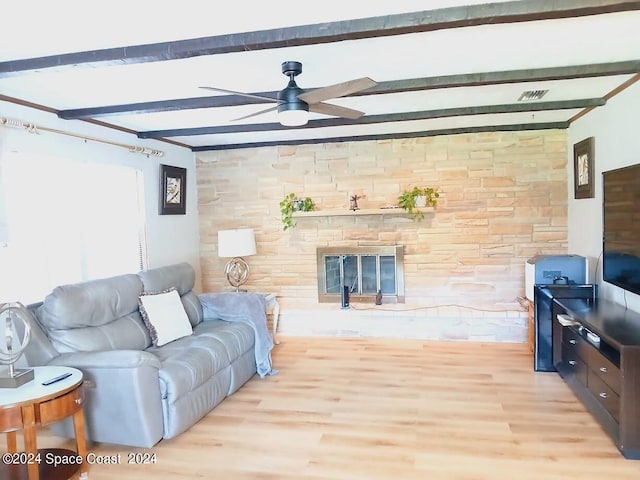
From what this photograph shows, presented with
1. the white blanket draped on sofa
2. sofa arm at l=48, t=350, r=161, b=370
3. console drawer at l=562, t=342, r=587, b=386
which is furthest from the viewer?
the white blanket draped on sofa

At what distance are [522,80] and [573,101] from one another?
1.16 meters

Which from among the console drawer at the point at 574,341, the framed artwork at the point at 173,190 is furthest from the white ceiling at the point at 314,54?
the console drawer at the point at 574,341

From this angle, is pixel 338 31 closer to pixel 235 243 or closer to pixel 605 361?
pixel 605 361

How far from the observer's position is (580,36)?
248 centimetres

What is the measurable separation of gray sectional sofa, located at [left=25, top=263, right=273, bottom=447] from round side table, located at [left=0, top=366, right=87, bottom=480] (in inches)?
9.2

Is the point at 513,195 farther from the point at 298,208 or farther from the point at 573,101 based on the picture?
the point at 298,208

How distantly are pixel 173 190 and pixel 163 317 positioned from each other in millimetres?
1981

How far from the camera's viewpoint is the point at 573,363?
3.42 m

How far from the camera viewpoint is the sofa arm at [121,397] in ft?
9.09

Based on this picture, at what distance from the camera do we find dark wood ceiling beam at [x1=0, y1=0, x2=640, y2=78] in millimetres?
1944

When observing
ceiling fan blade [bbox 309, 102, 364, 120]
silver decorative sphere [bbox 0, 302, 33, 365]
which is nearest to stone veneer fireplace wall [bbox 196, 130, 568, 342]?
ceiling fan blade [bbox 309, 102, 364, 120]

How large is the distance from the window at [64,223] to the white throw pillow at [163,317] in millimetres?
770

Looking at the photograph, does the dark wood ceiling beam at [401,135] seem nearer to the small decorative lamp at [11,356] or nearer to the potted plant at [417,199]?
the potted plant at [417,199]

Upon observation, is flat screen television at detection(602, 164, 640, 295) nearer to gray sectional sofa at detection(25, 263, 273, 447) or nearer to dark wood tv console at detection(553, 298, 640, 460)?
dark wood tv console at detection(553, 298, 640, 460)
